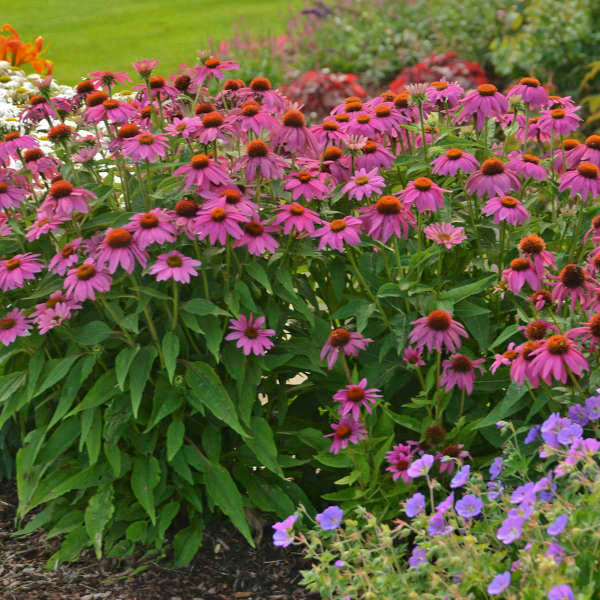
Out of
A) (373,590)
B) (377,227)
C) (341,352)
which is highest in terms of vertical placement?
(377,227)

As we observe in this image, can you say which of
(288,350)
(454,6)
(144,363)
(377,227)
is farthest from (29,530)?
(454,6)

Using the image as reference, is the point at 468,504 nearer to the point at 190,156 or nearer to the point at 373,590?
the point at 373,590

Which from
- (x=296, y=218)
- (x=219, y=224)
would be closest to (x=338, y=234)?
(x=296, y=218)

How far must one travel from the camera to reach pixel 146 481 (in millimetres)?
2709

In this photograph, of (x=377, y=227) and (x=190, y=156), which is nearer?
(x=377, y=227)

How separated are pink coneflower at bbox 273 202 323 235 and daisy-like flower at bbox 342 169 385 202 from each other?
0.15 m

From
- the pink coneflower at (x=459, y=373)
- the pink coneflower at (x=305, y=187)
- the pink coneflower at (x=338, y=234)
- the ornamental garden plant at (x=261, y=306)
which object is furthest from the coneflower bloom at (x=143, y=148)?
the pink coneflower at (x=459, y=373)

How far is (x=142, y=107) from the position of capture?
312cm

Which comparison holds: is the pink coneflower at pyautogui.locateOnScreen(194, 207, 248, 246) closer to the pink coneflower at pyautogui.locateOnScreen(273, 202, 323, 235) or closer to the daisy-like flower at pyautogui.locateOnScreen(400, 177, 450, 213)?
the pink coneflower at pyautogui.locateOnScreen(273, 202, 323, 235)

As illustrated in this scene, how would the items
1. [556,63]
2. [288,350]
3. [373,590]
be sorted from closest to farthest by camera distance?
[373,590], [288,350], [556,63]

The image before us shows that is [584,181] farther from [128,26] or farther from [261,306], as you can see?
[128,26]

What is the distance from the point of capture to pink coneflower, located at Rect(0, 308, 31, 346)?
2.68m

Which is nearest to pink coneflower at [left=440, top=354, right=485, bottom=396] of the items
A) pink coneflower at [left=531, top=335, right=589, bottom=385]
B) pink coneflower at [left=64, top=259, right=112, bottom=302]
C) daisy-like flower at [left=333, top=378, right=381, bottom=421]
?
daisy-like flower at [left=333, top=378, right=381, bottom=421]

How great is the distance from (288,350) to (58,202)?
83 cm
